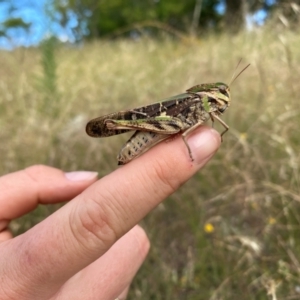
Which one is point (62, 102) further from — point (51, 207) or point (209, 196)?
point (209, 196)

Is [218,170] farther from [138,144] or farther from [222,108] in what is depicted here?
[138,144]

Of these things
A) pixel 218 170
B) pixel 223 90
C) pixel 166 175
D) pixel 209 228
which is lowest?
pixel 209 228

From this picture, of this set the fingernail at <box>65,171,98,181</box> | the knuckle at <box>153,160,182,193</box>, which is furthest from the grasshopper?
the fingernail at <box>65,171,98,181</box>

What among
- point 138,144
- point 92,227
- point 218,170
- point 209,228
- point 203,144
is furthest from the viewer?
point 218,170

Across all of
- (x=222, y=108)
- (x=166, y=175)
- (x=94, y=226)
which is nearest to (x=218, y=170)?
(x=222, y=108)

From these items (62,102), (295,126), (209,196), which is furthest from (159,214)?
(62,102)

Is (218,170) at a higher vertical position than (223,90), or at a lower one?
lower

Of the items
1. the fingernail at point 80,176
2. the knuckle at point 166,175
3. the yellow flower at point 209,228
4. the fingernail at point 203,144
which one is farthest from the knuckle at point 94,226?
the yellow flower at point 209,228

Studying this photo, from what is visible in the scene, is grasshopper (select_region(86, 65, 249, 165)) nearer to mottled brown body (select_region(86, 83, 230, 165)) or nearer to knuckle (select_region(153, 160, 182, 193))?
mottled brown body (select_region(86, 83, 230, 165))
